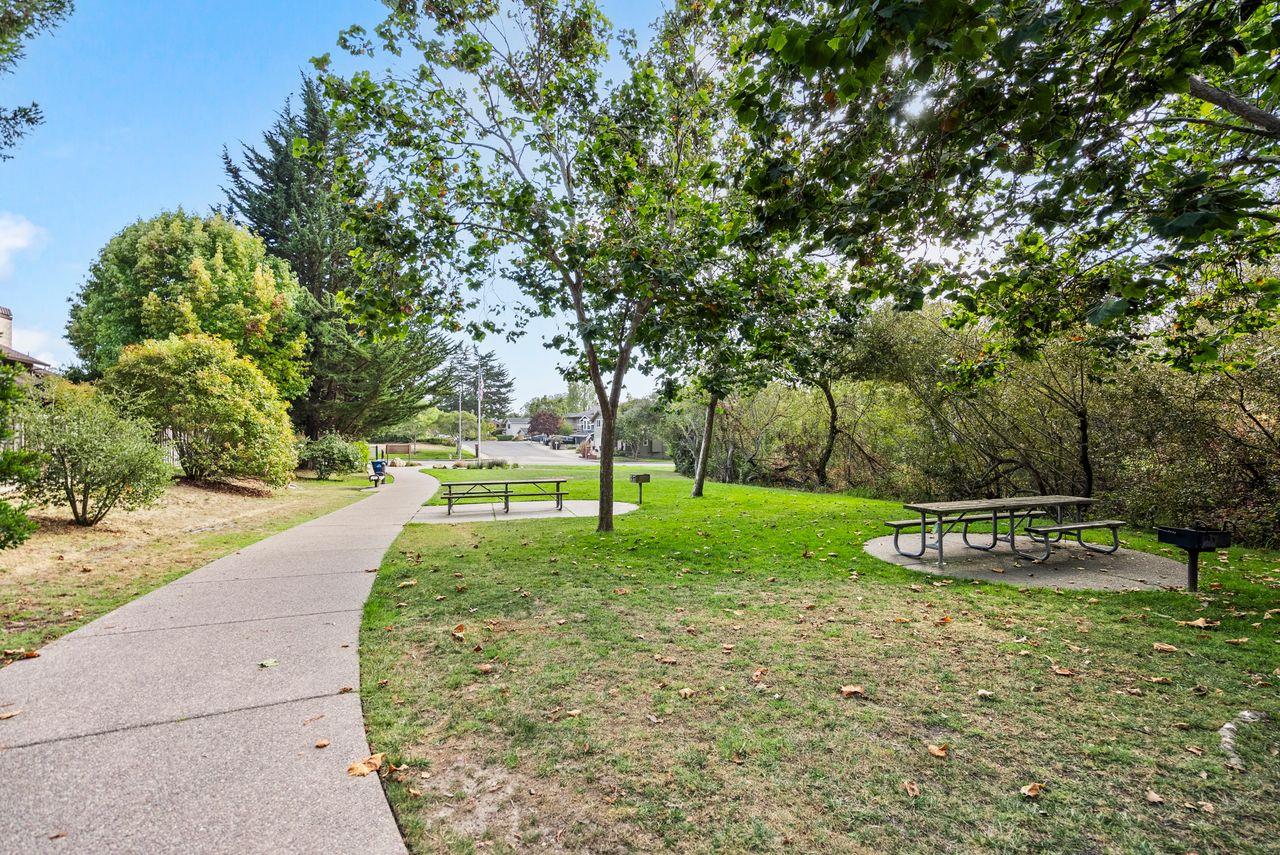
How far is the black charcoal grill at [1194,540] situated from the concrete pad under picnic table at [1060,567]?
30 cm

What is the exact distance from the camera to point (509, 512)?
1181 centimetres

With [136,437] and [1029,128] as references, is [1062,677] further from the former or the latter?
[136,437]

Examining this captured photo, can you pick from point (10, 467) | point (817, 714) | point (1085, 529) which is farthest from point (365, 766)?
point (1085, 529)

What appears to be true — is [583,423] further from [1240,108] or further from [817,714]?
[817,714]

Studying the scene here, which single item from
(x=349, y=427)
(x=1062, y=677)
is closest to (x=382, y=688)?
(x=1062, y=677)

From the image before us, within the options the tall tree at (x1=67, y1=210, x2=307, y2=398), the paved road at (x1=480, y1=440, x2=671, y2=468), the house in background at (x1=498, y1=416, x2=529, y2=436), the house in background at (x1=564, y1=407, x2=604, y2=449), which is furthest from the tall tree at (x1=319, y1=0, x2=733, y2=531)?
the house in background at (x1=498, y1=416, x2=529, y2=436)

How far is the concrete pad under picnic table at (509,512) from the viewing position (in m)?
10.8

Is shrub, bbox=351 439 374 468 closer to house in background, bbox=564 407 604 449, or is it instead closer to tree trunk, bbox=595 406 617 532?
tree trunk, bbox=595 406 617 532

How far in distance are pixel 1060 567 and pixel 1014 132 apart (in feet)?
17.7

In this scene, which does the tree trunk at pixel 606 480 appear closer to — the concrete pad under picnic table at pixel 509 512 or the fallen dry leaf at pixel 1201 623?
the concrete pad under picnic table at pixel 509 512

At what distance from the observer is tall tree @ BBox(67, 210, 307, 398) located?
21453mm

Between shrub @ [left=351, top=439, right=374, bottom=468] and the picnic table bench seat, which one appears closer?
the picnic table bench seat

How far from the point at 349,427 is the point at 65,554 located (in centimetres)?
2214

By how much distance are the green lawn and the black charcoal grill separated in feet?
1.07
